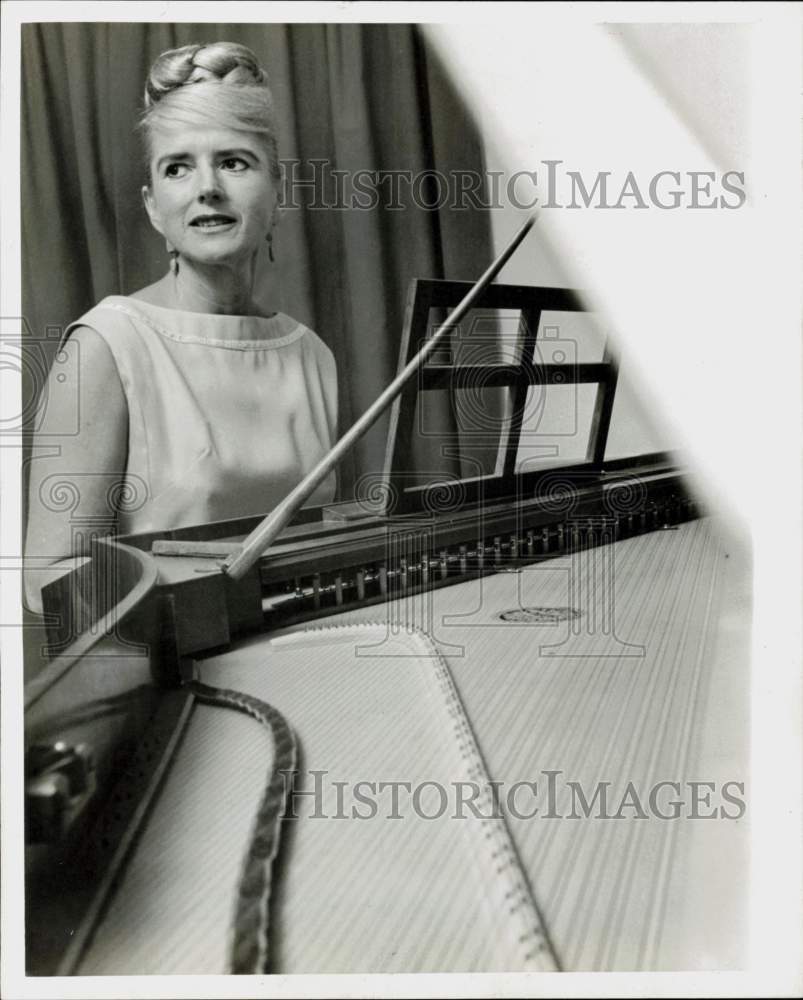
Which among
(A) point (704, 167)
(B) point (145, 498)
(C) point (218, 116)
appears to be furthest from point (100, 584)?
(A) point (704, 167)

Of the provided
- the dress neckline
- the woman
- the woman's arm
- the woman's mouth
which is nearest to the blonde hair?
the woman

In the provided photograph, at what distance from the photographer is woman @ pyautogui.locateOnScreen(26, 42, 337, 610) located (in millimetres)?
1253

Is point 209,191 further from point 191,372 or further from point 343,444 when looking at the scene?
point 343,444

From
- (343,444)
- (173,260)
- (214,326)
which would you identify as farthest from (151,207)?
(343,444)

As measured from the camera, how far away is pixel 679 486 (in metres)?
1.40

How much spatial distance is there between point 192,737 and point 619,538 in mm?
750

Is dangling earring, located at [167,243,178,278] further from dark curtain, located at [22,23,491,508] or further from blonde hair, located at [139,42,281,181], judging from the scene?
blonde hair, located at [139,42,281,181]

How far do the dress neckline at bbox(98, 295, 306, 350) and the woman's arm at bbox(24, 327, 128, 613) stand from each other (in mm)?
76

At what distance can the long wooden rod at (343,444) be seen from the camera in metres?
1.14

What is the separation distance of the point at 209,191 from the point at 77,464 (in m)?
0.46

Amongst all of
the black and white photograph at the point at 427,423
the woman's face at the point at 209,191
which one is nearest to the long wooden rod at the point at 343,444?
the black and white photograph at the point at 427,423

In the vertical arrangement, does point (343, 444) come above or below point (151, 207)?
below

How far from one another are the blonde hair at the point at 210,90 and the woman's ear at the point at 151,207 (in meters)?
0.06

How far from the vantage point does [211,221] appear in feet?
4.23
